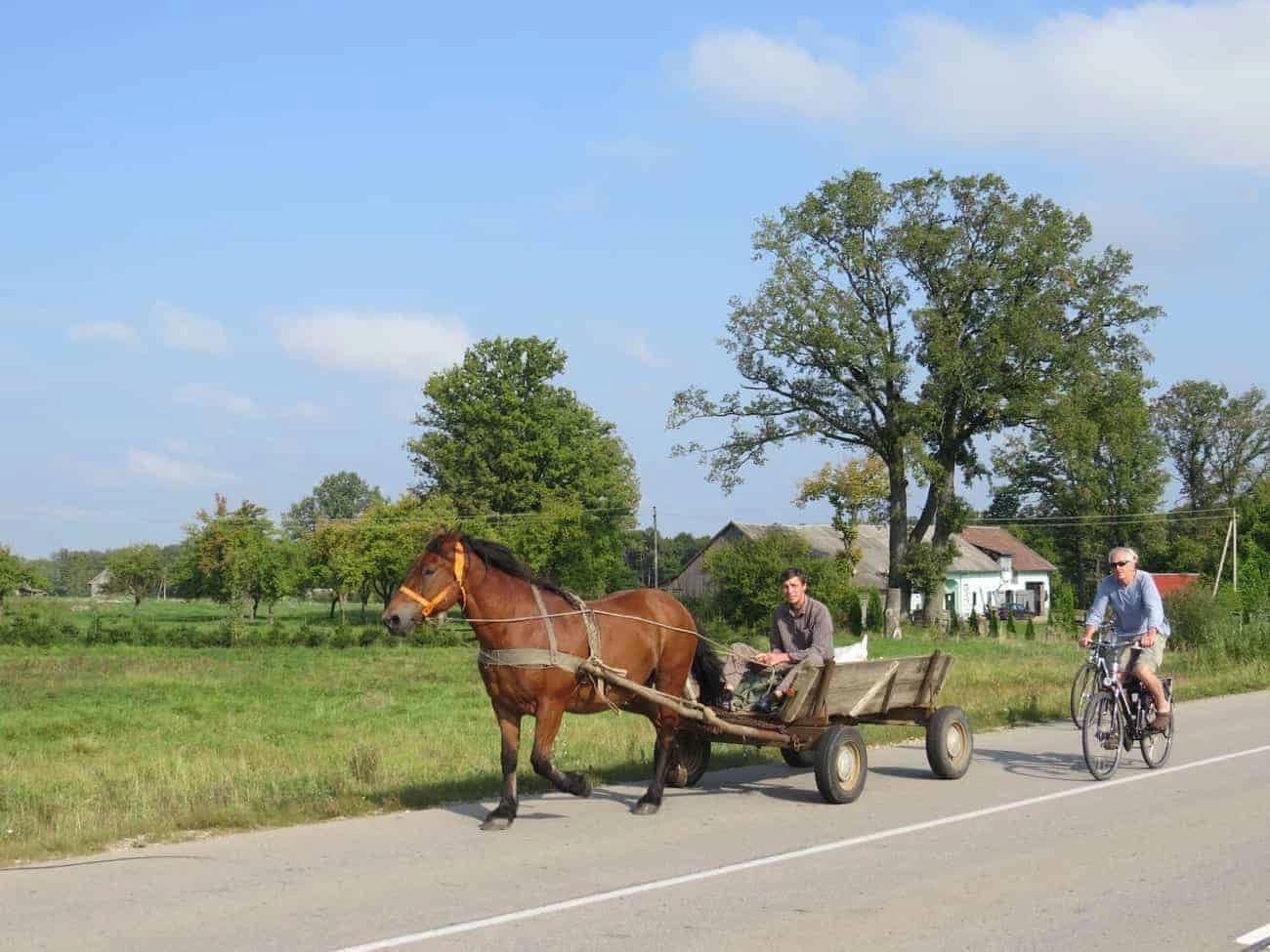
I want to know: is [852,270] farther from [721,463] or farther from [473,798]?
[473,798]

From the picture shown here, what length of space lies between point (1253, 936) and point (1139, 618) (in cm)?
602

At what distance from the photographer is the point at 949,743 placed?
38.2 feet

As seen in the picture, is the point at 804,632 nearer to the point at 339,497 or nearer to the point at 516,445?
the point at 516,445

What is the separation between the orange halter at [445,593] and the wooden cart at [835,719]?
1.06 m

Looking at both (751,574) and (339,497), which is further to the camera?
(339,497)

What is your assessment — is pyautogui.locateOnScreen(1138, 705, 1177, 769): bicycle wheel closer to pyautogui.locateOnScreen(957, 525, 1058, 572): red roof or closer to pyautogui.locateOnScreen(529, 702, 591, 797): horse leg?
pyautogui.locateOnScreen(529, 702, 591, 797): horse leg

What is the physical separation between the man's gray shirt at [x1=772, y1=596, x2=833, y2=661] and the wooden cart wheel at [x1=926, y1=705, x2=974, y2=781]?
1.33 m

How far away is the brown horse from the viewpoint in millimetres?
9273

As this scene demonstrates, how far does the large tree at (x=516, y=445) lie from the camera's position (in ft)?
228

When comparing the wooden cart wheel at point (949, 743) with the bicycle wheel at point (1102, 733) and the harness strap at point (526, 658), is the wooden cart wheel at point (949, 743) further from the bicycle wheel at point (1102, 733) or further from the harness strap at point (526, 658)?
the harness strap at point (526, 658)

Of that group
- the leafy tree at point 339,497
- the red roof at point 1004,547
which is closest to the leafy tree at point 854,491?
the red roof at point 1004,547

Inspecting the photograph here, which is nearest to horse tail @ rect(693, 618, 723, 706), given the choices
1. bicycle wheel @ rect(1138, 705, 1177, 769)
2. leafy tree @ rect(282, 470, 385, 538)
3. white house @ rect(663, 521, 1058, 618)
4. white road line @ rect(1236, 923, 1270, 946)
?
bicycle wheel @ rect(1138, 705, 1177, 769)

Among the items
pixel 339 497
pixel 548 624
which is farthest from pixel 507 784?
pixel 339 497

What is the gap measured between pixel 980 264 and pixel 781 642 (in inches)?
1707
